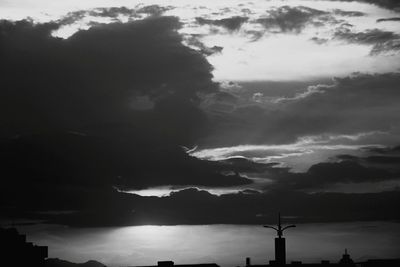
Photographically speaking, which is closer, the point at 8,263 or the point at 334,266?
the point at 8,263

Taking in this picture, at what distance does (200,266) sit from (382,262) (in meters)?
28.9

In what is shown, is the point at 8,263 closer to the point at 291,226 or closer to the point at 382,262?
the point at 291,226

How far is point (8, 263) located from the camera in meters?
94.4

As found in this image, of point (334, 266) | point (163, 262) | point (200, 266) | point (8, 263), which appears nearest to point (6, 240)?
point (8, 263)

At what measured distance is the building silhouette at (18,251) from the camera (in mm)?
95375

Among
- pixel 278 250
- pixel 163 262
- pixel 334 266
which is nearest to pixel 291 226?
pixel 278 250

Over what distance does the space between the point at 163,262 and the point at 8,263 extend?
21876mm

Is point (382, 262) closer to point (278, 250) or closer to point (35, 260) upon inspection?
point (278, 250)

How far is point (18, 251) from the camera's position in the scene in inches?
3799

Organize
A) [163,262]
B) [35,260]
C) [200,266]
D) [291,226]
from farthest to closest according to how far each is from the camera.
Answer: [200,266], [163,262], [35,260], [291,226]

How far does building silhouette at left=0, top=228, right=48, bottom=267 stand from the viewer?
95.4 metres

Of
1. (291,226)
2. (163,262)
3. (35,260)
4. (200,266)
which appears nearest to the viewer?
(291,226)

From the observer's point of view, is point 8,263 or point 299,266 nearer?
point 8,263

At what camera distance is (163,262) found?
4166 inches
